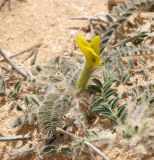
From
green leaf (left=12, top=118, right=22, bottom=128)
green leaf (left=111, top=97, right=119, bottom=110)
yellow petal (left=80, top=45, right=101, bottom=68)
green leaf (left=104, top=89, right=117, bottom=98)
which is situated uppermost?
yellow petal (left=80, top=45, right=101, bottom=68)

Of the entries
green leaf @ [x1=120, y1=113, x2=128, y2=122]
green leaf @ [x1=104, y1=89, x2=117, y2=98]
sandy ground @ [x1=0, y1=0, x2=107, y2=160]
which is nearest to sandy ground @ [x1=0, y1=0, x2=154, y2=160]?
sandy ground @ [x1=0, y1=0, x2=107, y2=160]

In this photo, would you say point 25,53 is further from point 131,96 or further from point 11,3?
point 131,96

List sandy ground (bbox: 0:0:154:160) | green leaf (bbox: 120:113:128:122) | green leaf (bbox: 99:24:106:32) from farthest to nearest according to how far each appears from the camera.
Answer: sandy ground (bbox: 0:0:154:160), green leaf (bbox: 99:24:106:32), green leaf (bbox: 120:113:128:122)

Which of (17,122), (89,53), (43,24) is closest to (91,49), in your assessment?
(89,53)

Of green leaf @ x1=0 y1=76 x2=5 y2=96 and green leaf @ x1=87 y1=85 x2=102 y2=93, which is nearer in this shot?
green leaf @ x1=87 y1=85 x2=102 y2=93

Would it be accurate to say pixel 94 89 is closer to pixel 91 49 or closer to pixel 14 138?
pixel 91 49

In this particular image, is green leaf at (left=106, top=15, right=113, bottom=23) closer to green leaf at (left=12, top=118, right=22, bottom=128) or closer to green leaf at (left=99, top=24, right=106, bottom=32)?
green leaf at (left=99, top=24, right=106, bottom=32)

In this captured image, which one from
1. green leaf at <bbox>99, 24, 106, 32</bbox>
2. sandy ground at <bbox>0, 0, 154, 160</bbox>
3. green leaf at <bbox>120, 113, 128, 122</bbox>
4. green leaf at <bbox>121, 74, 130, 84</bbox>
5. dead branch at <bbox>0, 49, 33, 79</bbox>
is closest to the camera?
green leaf at <bbox>120, 113, 128, 122</bbox>
